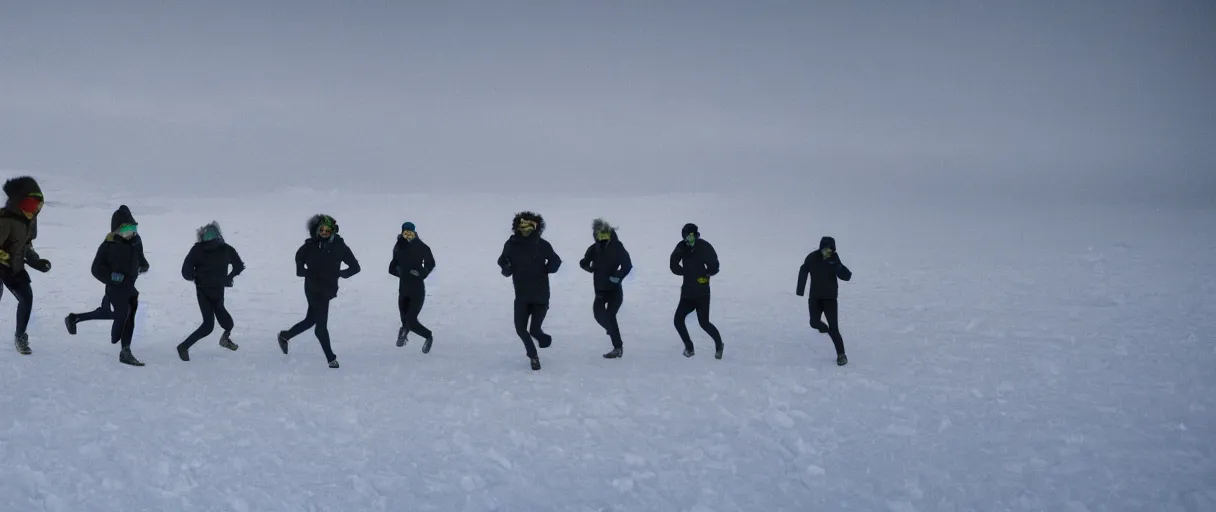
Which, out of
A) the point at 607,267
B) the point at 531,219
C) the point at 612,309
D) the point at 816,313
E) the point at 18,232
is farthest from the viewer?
the point at 612,309

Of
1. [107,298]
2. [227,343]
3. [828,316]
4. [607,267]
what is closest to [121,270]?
[107,298]

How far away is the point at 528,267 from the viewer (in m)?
9.61

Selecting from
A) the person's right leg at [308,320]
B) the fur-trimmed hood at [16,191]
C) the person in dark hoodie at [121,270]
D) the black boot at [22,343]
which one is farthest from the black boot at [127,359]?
the fur-trimmed hood at [16,191]

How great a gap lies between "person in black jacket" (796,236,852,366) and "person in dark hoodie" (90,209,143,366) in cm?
778

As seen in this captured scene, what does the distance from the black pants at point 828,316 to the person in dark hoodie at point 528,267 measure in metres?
3.21

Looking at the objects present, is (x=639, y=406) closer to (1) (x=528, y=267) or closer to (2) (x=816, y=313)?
(1) (x=528, y=267)

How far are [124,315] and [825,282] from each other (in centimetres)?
825

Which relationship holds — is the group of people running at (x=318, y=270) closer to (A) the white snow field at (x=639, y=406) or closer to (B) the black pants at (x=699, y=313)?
(B) the black pants at (x=699, y=313)

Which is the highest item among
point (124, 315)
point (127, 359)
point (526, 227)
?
point (526, 227)

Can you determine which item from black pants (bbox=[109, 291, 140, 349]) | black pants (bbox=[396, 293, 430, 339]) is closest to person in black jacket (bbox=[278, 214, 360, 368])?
black pants (bbox=[396, 293, 430, 339])

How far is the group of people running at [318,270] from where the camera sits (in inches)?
359

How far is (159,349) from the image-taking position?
10594 millimetres

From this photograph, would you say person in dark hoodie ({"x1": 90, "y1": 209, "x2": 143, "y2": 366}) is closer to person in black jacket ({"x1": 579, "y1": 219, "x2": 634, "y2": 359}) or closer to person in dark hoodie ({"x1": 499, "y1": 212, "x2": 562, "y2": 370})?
person in dark hoodie ({"x1": 499, "y1": 212, "x2": 562, "y2": 370})

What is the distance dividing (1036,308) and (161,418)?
14008 mm
